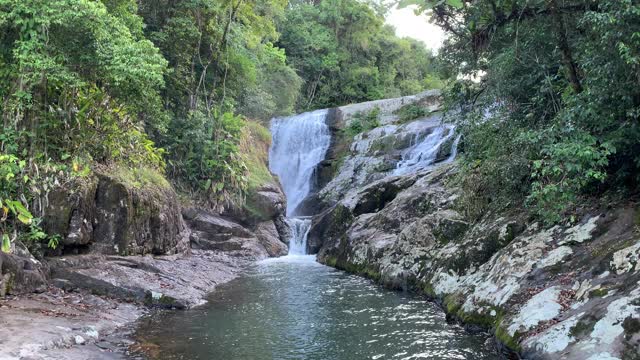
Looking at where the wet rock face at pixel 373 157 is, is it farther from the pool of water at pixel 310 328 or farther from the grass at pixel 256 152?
the pool of water at pixel 310 328

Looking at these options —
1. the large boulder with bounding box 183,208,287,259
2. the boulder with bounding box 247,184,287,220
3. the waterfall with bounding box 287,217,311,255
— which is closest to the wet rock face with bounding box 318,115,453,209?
the waterfall with bounding box 287,217,311,255

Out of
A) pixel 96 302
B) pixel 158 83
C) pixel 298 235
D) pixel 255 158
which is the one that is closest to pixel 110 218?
pixel 96 302

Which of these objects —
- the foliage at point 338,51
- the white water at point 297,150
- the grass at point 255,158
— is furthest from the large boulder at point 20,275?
the foliage at point 338,51

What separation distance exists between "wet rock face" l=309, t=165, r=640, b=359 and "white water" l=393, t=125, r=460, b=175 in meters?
5.73

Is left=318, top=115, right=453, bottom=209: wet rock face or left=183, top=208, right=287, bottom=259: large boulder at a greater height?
left=318, top=115, right=453, bottom=209: wet rock face

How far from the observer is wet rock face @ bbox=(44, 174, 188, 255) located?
1036 centimetres

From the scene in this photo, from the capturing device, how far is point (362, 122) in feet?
90.9

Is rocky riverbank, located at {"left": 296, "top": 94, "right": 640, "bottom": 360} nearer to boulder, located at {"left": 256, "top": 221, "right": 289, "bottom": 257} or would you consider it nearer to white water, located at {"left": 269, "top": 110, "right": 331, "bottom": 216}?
boulder, located at {"left": 256, "top": 221, "right": 289, "bottom": 257}

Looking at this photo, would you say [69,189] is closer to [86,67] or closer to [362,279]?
[86,67]

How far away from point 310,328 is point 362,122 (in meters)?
20.3

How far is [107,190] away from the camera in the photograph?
11.5 meters

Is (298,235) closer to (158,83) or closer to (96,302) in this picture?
(158,83)

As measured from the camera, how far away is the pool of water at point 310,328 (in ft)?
23.1

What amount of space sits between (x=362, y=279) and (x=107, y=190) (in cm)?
697
